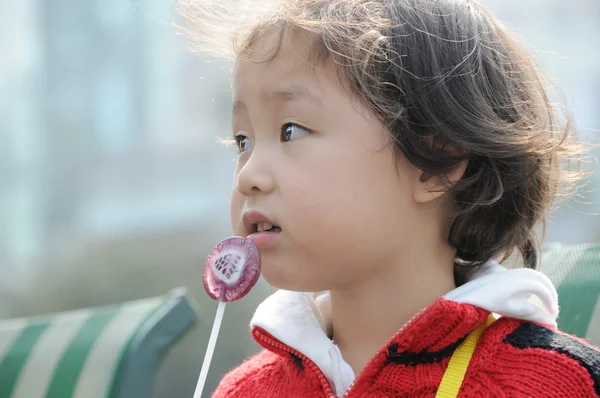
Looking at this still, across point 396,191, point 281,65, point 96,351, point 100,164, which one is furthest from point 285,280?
point 100,164

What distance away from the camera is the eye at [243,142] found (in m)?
1.29

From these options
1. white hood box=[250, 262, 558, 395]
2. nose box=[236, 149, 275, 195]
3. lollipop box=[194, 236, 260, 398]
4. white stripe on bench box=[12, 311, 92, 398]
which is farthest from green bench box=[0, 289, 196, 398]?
nose box=[236, 149, 275, 195]

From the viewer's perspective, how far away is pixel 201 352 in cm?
328

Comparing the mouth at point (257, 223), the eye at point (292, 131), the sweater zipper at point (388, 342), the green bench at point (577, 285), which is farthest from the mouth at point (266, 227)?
the green bench at point (577, 285)

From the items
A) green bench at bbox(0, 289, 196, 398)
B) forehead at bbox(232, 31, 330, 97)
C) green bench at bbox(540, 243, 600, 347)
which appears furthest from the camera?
green bench at bbox(0, 289, 196, 398)

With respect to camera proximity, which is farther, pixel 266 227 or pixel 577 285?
pixel 577 285

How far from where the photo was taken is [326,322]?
1410 millimetres

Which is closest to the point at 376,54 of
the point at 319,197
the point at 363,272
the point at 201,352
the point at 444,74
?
the point at 444,74

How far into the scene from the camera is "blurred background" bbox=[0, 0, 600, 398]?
342 cm

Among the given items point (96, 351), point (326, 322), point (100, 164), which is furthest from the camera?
point (100, 164)

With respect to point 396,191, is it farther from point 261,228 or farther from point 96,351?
point 96,351

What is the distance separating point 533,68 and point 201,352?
229cm

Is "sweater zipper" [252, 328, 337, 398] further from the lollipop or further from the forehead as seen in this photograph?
the forehead

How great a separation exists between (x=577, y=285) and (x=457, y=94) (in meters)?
0.53
